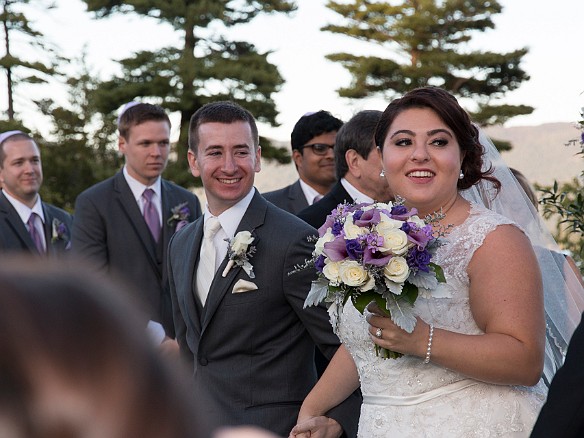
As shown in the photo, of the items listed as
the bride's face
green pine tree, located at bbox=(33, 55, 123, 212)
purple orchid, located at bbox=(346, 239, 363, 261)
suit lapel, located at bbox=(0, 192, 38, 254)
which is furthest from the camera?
green pine tree, located at bbox=(33, 55, 123, 212)

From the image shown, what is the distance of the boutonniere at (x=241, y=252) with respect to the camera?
501 cm

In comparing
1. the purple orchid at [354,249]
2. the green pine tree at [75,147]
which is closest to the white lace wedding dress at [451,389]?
the purple orchid at [354,249]

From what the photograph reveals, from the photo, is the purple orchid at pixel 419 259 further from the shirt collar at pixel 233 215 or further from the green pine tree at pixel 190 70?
the green pine tree at pixel 190 70

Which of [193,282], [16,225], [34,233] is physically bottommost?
[34,233]

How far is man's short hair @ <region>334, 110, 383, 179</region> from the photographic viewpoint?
654 cm

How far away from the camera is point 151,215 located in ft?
28.7

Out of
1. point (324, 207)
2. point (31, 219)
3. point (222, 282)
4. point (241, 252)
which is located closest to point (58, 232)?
point (31, 219)

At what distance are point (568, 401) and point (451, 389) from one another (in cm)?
172

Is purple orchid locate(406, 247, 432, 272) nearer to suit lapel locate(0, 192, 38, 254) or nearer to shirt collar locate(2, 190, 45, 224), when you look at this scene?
suit lapel locate(0, 192, 38, 254)

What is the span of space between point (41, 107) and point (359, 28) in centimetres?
1233

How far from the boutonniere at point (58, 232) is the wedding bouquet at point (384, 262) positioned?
752cm

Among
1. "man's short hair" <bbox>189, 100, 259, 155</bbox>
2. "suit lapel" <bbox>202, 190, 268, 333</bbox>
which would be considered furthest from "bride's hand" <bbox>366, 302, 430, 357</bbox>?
"man's short hair" <bbox>189, 100, 259, 155</bbox>

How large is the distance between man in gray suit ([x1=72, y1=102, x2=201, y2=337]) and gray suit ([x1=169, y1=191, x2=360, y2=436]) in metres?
2.84

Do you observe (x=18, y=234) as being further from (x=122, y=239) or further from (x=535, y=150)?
(x=535, y=150)
